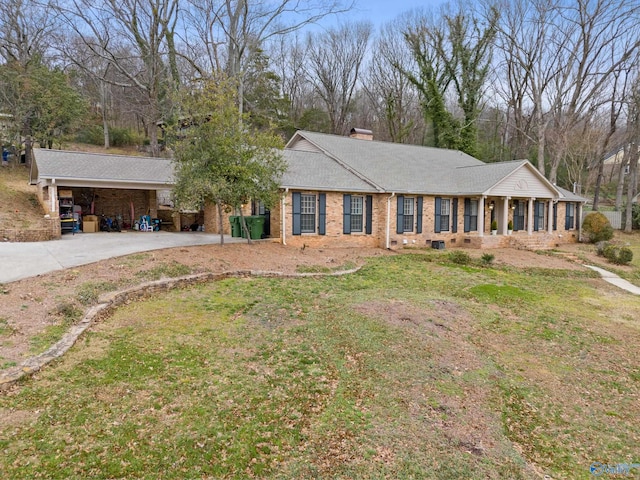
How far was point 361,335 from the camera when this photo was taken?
6.67 m

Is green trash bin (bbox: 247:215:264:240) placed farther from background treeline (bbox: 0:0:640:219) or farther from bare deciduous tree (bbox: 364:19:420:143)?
bare deciduous tree (bbox: 364:19:420:143)

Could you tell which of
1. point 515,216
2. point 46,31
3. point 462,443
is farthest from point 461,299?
point 46,31

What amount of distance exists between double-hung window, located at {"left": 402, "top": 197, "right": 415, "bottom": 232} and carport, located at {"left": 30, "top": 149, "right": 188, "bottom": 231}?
9655 millimetres

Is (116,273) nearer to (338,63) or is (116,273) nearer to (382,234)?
(382,234)

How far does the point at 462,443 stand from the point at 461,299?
231 inches

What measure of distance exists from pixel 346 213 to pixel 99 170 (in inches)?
404

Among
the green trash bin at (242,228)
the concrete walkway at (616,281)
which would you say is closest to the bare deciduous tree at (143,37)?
the green trash bin at (242,228)

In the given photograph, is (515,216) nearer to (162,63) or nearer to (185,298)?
(185,298)

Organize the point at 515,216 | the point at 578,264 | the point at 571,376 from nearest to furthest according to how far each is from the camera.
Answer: the point at 571,376 < the point at 578,264 < the point at 515,216

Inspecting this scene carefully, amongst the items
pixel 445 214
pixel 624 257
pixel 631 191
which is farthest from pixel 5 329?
pixel 631 191

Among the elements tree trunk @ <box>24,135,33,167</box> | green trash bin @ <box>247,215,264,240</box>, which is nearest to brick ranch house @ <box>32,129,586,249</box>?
green trash bin @ <box>247,215,264,240</box>

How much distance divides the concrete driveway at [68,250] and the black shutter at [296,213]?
2.13 metres

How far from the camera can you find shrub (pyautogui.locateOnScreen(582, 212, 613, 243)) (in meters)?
21.7

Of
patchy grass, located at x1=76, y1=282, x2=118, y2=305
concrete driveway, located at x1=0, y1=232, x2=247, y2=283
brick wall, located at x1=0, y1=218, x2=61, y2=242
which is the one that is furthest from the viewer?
brick wall, located at x1=0, y1=218, x2=61, y2=242
